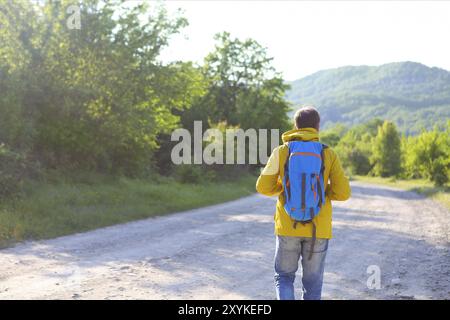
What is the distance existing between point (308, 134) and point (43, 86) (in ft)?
53.2

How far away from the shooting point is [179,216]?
15844mm

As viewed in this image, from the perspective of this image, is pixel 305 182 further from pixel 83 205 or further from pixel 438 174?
pixel 438 174

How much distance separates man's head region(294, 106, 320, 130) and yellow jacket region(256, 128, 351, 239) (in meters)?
0.05

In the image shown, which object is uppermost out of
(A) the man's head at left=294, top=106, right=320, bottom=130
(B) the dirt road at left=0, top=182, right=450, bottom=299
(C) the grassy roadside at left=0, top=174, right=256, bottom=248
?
(A) the man's head at left=294, top=106, right=320, bottom=130

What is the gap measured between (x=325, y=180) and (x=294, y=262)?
2.67 feet

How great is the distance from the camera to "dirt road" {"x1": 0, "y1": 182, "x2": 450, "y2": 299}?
652cm

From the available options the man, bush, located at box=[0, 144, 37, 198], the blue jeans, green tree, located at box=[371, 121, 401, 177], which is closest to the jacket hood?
the man

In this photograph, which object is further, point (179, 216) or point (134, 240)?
point (179, 216)

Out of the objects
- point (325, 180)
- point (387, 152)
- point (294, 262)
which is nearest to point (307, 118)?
point (325, 180)

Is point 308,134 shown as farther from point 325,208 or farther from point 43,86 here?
point 43,86

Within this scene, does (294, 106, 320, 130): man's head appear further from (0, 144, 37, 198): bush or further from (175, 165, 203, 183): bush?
(175, 165, 203, 183): bush

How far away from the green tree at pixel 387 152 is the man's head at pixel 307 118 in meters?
76.9

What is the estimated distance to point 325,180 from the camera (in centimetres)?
482
